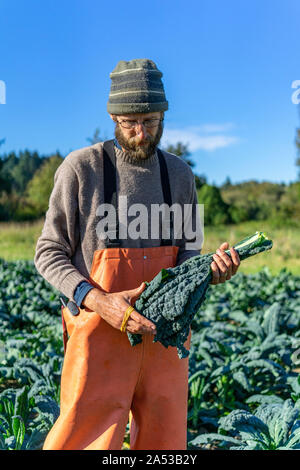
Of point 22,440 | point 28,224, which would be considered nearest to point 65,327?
point 22,440

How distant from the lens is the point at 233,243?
1742 centimetres

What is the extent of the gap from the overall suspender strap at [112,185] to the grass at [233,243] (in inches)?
418

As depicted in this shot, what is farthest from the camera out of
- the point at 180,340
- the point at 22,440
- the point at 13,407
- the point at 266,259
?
the point at 266,259

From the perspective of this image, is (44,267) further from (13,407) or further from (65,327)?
(13,407)

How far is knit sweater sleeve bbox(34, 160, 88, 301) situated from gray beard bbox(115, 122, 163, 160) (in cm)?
26

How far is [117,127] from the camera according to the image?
2.34 meters

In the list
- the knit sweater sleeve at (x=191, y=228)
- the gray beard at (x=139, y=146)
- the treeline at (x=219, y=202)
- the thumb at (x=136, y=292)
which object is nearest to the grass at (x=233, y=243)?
the treeline at (x=219, y=202)

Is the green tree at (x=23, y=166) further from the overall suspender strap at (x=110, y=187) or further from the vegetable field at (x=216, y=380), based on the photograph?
the overall suspender strap at (x=110, y=187)

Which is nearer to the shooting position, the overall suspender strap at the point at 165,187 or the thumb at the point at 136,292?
the thumb at the point at 136,292

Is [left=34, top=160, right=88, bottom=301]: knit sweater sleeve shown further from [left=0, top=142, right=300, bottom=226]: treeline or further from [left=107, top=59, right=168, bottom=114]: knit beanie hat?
[left=0, top=142, right=300, bottom=226]: treeline

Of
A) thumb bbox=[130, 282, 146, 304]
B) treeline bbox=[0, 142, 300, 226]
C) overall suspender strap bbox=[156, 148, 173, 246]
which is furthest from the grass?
thumb bbox=[130, 282, 146, 304]

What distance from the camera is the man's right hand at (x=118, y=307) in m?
2.09

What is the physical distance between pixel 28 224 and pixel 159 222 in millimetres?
20918

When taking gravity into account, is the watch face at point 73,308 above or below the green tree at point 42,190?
below
